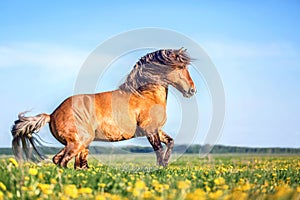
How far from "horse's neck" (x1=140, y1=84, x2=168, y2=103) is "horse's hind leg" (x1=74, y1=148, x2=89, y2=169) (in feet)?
6.14

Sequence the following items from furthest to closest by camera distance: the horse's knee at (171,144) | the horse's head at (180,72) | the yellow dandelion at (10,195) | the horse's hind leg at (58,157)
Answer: the horse's head at (180,72), the horse's knee at (171,144), the horse's hind leg at (58,157), the yellow dandelion at (10,195)

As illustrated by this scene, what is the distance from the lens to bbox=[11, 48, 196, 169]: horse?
11.8m

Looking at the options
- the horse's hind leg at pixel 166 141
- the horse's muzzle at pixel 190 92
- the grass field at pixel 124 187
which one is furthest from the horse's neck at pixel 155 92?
the grass field at pixel 124 187

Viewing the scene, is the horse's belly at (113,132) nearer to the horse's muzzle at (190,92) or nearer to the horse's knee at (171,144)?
the horse's knee at (171,144)

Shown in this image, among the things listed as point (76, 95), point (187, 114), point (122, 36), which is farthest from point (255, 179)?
point (76, 95)

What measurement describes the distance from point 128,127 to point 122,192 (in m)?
5.49

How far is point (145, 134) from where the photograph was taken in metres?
12.4

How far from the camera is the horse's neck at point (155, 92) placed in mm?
12648

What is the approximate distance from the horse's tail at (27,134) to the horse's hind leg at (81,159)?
954 mm

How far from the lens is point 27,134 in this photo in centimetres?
1230

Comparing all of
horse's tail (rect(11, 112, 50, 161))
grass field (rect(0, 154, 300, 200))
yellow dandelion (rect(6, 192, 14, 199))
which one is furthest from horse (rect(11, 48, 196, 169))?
yellow dandelion (rect(6, 192, 14, 199))

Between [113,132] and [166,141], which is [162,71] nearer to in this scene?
[166,141]

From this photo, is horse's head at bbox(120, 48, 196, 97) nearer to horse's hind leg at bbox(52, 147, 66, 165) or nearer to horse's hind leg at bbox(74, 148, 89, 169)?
horse's hind leg at bbox(74, 148, 89, 169)

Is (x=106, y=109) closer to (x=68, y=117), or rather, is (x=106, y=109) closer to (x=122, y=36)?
(x=68, y=117)
